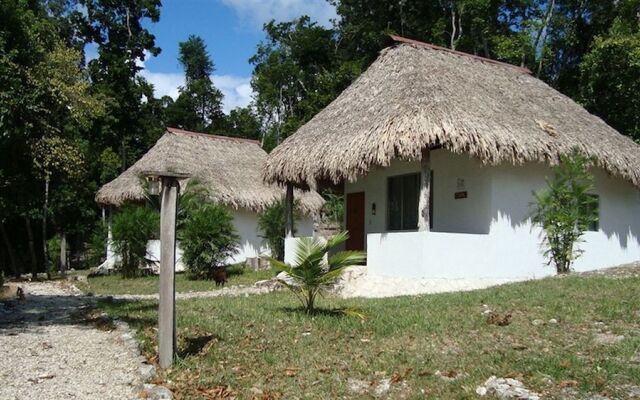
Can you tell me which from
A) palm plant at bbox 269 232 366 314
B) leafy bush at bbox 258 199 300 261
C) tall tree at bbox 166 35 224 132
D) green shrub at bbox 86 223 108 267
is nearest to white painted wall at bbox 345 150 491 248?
palm plant at bbox 269 232 366 314

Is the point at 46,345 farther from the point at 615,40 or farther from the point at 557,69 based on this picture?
the point at 557,69

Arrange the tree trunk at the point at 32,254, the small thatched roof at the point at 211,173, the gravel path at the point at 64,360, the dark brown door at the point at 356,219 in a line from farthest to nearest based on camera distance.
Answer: the small thatched roof at the point at 211,173 → the tree trunk at the point at 32,254 → the dark brown door at the point at 356,219 → the gravel path at the point at 64,360

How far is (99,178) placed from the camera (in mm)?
30859

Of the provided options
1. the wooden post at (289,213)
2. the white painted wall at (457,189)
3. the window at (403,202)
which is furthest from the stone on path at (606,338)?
the wooden post at (289,213)

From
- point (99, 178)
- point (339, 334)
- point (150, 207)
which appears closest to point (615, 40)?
point (150, 207)

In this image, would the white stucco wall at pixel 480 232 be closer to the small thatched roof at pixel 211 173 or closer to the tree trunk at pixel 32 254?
the small thatched roof at pixel 211 173

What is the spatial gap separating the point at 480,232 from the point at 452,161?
5.30ft

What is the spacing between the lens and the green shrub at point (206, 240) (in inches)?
656

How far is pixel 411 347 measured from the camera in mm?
6523

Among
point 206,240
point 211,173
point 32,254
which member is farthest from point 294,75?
point 206,240

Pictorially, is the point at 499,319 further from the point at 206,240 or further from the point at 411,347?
the point at 206,240

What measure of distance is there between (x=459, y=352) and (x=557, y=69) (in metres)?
23.9

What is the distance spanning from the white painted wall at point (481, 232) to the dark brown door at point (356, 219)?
0.72 meters

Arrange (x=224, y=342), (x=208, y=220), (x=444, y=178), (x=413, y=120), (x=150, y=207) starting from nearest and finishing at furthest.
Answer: (x=224, y=342) → (x=413, y=120) → (x=444, y=178) → (x=208, y=220) → (x=150, y=207)
